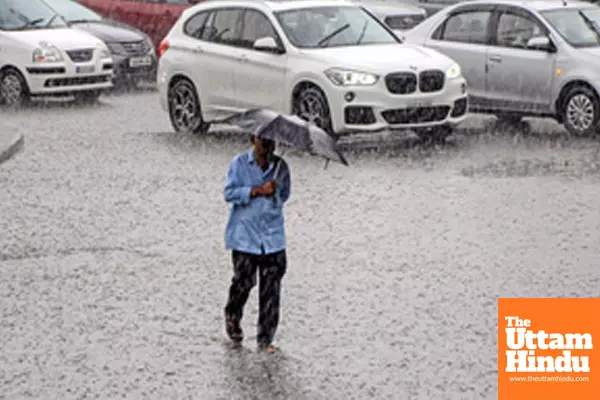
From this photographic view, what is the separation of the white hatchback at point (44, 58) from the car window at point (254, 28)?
493cm

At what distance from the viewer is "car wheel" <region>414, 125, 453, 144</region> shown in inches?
714

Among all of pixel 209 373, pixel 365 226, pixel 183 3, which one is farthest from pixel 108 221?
pixel 183 3

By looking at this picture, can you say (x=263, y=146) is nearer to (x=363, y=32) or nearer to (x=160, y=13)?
(x=363, y=32)

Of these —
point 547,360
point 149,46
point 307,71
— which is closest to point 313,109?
point 307,71

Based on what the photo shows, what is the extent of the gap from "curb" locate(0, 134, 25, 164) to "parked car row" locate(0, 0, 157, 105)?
442cm

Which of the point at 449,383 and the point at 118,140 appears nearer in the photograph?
the point at 449,383

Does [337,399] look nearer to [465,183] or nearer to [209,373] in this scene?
[209,373]

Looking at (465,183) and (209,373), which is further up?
(209,373)

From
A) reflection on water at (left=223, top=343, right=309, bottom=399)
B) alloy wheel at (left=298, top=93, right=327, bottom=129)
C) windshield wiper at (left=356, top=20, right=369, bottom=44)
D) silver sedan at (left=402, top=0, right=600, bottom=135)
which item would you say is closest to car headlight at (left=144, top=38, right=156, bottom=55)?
silver sedan at (left=402, top=0, right=600, bottom=135)

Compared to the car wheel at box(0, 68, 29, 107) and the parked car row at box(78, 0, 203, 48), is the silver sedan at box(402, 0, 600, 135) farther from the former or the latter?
the parked car row at box(78, 0, 203, 48)

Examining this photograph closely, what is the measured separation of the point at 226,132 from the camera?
777 inches

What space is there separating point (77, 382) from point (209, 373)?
648 mm

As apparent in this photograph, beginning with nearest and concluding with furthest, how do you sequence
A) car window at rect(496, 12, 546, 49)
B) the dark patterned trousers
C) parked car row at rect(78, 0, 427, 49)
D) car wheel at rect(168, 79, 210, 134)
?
1. the dark patterned trousers
2. car window at rect(496, 12, 546, 49)
3. car wheel at rect(168, 79, 210, 134)
4. parked car row at rect(78, 0, 427, 49)

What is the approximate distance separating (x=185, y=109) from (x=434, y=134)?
10.3ft
